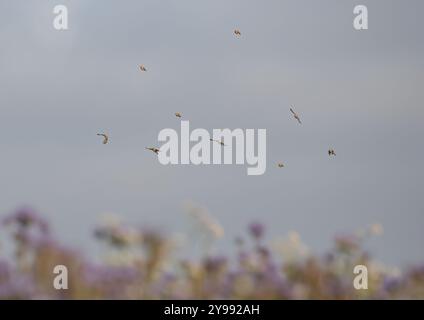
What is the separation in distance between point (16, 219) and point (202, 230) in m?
1.88

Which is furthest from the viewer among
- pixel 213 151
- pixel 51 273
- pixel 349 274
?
pixel 213 151

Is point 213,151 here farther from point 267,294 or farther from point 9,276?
point 9,276

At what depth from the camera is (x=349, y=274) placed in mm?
7020

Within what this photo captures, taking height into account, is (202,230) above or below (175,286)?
above

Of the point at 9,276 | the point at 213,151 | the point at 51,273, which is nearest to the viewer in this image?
the point at 9,276

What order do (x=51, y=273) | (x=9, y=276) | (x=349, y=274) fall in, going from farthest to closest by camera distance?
(x=349, y=274) < (x=51, y=273) < (x=9, y=276)

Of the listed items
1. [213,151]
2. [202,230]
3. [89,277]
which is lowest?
[89,277]

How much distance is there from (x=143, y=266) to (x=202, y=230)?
30.0 inches

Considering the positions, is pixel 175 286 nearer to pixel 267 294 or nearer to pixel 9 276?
pixel 267 294

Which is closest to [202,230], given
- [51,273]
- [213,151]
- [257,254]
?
[257,254]
